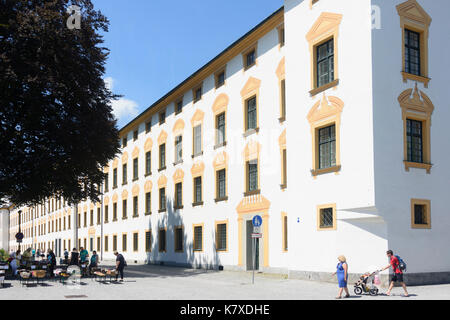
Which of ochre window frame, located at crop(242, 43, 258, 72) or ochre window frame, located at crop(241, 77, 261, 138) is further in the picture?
ochre window frame, located at crop(242, 43, 258, 72)

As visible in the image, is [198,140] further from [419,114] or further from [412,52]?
[419,114]

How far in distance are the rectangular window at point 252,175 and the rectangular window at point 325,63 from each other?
762 cm

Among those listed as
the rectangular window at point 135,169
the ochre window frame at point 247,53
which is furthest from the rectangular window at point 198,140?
the rectangular window at point 135,169

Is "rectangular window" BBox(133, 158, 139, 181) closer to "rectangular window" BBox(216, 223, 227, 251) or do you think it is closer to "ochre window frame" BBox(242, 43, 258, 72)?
"rectangular window" BBox(216, 223, 227, 251)

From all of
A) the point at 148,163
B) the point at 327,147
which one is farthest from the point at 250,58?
the point at 148,163

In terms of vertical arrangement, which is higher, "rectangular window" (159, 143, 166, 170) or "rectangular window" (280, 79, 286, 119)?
"rectangular window" (280, 79, 286, 119)

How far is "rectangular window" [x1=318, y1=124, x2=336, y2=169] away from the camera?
2261cm

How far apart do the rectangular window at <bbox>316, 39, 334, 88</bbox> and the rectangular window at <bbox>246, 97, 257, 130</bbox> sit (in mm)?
7063

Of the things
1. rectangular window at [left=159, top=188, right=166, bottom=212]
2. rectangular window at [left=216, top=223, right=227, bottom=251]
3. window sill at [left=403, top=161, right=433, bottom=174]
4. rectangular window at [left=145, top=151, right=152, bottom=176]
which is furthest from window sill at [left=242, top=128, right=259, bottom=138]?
rectangular window at [left=145, top=151, right=152, bottom=176]

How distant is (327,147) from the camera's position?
23.0 metres

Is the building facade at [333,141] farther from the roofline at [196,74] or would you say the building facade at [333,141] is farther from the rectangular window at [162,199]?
the rectangular window at [162,199]

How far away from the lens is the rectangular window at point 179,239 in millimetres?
39125

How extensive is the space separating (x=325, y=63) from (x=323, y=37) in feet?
3.79

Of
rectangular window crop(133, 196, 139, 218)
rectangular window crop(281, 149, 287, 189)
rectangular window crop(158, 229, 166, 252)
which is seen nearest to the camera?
rectangular window crop(281, 149, 287, 189)
